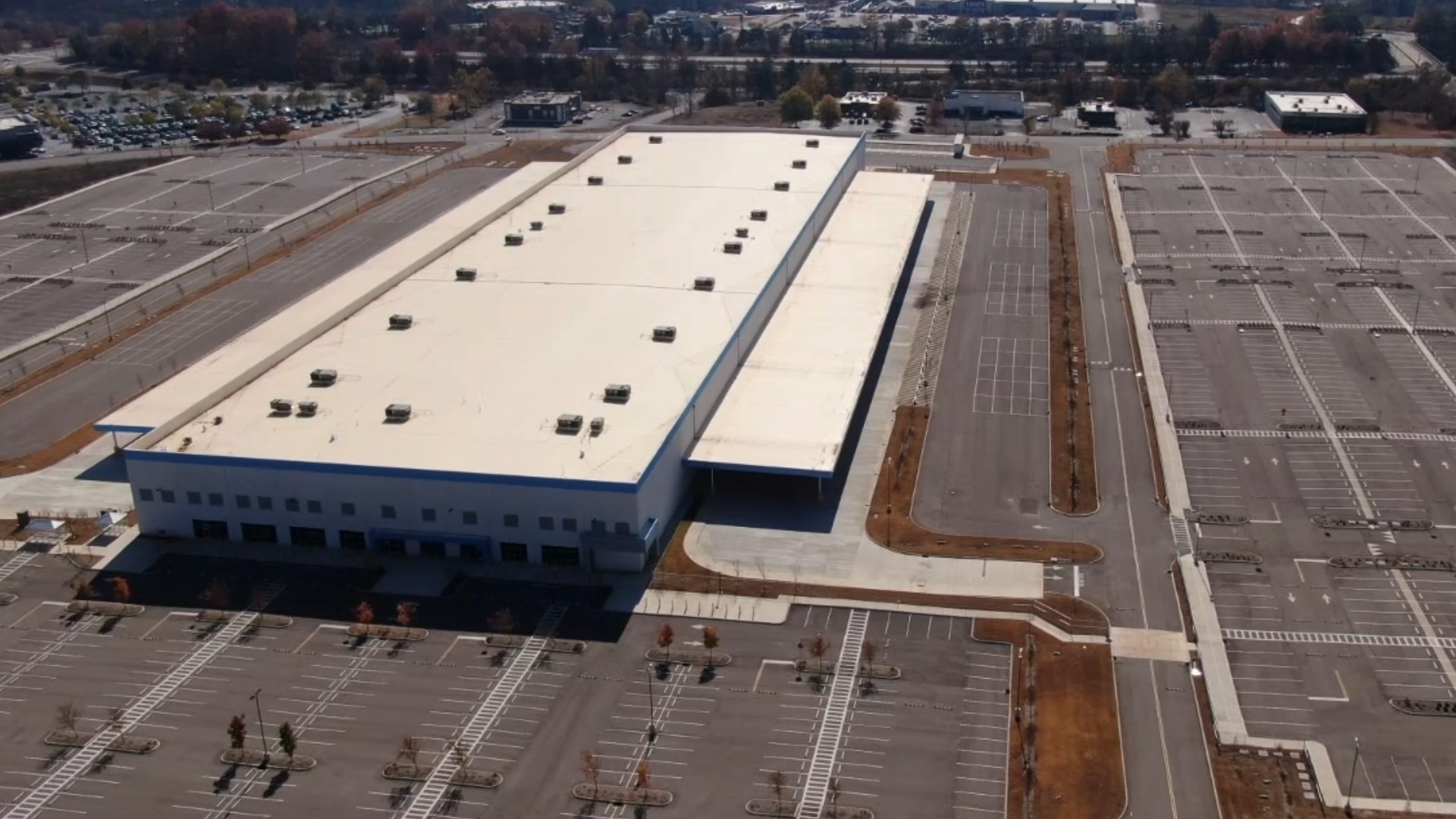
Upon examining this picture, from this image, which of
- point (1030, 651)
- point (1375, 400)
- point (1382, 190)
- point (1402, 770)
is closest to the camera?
point (1402, 770)

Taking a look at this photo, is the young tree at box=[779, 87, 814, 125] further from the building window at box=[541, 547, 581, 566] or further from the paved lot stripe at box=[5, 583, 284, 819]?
the paved lot stripe at box=[5, 583, 284, 819]

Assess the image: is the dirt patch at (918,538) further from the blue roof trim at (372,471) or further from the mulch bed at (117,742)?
the mulch bed at (117,742)

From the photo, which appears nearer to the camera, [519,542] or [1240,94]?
[519,542]

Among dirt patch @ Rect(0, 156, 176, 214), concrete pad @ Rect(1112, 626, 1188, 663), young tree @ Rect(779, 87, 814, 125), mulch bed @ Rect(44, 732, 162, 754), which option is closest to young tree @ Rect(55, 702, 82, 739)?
mulch bed @ Rect(44, 732, 162, 754)

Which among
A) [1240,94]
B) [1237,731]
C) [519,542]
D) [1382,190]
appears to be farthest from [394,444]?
[1240,94]

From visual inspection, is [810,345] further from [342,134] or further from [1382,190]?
[342,134]

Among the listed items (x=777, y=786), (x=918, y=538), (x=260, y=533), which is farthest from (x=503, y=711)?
(x=918, y=538)

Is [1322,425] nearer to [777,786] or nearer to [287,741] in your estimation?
[777,786]
